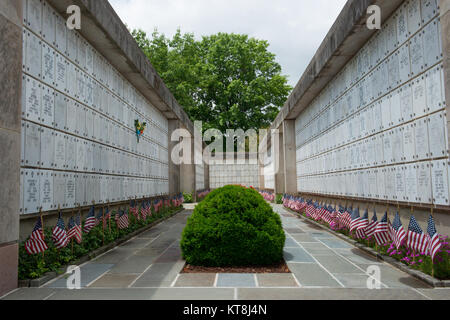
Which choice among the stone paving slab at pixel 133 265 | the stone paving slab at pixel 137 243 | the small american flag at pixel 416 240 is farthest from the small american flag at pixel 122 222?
the small american flag at pixel 416 240

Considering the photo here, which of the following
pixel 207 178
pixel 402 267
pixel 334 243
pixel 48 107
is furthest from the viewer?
pixel 207 178

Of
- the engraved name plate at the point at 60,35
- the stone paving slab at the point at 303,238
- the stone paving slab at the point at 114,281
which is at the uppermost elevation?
the engraved name plate at the point at 60,35

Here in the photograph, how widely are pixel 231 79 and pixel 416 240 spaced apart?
105 feet

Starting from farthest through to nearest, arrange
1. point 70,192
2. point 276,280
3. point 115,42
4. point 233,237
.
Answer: point 115,42
point 70,192
point 233,237
point 276,280

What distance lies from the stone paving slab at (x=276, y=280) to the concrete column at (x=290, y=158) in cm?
1165

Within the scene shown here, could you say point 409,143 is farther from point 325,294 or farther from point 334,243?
Answer: point 325,294

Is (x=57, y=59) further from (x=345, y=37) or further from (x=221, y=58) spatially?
(x=221, y=58)

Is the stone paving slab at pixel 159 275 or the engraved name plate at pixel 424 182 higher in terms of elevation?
the engraved name plate at pixel 424 182

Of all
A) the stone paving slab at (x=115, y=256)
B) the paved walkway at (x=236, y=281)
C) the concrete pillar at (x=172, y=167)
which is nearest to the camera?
the paved walkway at (x=236, y=281)

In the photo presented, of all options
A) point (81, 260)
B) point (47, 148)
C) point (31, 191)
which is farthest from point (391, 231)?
point (47, 148)

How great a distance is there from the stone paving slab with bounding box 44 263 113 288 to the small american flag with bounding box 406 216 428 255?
4597 millimetres

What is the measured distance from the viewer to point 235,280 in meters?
4.77

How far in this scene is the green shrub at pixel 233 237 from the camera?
17.8 feet

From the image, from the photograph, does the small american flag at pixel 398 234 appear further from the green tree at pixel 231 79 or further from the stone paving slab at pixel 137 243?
the green tree at pixel 231 79
